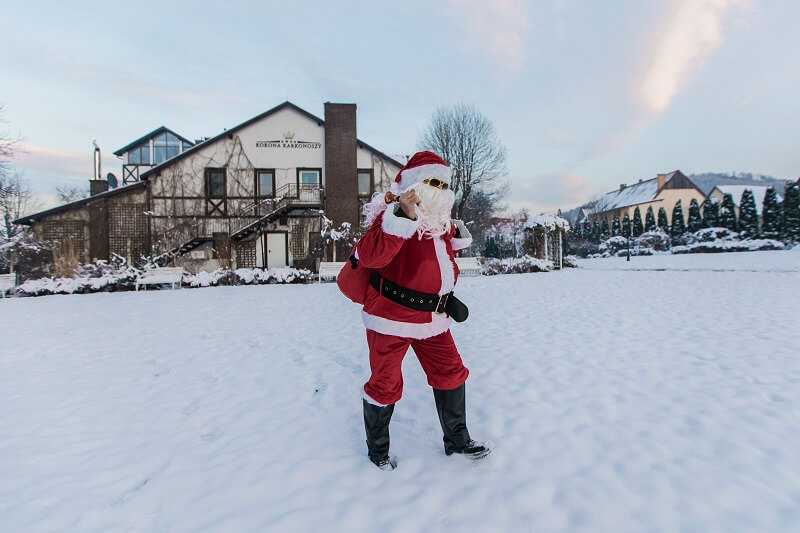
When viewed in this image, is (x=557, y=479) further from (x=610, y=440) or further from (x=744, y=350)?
(x=744, y=350)

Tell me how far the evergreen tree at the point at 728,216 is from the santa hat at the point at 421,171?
3733 cm

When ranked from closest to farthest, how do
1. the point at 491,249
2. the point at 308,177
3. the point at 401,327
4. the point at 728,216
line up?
the point at 401,327
the point at 308,177
the point at 728,216
the point at 491,249

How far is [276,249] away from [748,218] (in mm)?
32500

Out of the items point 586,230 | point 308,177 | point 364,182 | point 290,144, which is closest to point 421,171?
point 364,182

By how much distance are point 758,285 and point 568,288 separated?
4.92 metres

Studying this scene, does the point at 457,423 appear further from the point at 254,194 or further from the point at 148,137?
the point at 148,137

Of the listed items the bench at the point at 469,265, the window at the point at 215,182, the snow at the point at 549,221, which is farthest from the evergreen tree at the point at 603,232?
the window at the point at 215,182

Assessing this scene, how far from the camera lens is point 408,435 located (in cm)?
296

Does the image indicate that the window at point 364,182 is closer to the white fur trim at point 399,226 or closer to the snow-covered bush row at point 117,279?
the snow-covered bush row at point 117,279

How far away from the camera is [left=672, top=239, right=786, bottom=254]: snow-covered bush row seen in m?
27.0

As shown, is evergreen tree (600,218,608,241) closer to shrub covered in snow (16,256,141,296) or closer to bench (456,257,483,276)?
bench (456,257,483,276)

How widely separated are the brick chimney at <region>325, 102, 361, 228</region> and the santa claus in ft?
65.0

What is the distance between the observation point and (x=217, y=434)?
3055 millimetres

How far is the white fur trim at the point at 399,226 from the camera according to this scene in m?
2.25
